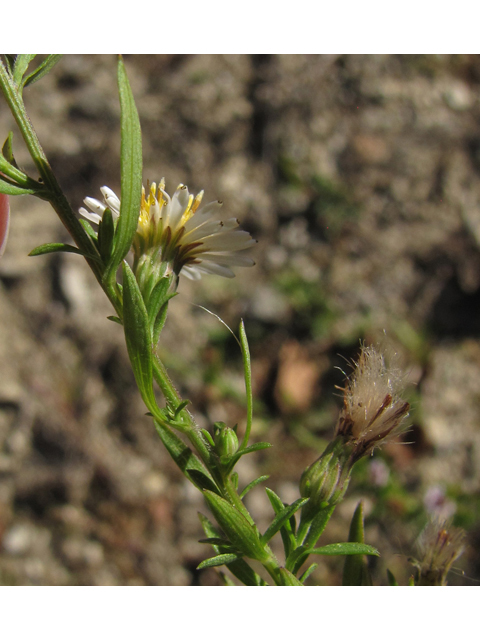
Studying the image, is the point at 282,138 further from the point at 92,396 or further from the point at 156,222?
the point at 156,222

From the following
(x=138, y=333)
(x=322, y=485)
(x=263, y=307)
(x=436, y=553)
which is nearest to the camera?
(x=138, y=333)

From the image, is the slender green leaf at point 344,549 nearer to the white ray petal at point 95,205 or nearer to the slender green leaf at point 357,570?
the slender green leaf at point 357,570

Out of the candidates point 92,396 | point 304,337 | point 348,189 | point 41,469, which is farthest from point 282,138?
point 41,469

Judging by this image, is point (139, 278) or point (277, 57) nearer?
point (139, 278)

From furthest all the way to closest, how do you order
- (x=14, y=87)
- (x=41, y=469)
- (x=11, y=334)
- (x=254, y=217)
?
(x=254, y=217) < (x=11, y=334) < (x=41, y=469) < (x=14, y=87)

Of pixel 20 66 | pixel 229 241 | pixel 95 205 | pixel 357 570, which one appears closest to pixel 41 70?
pixel 20 66

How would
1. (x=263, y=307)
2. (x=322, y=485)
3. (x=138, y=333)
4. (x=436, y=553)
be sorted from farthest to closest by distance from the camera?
(x=263, y=307) → (x=436, y=553) → (x=322, y=485) → (x=138, y=333)

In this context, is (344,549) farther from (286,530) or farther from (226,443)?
(226,443)
